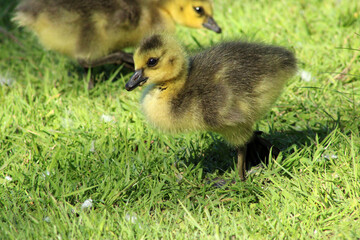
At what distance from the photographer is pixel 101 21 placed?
3.82 meters

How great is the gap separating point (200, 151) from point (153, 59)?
80 cm

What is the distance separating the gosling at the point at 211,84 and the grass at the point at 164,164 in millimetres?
367

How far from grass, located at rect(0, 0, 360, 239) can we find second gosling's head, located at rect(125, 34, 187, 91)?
1.87 ft

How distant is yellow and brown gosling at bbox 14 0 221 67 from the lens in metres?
3.77

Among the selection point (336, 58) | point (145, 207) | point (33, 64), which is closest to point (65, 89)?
point (33, 64)

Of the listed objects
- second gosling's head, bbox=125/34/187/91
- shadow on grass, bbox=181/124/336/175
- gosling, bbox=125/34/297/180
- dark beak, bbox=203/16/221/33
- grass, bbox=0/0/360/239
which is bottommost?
shadow on grass, bbox=181/124/336/175

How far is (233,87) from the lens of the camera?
2.54 m

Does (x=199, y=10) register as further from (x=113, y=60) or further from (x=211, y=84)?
(x=211, y=84)

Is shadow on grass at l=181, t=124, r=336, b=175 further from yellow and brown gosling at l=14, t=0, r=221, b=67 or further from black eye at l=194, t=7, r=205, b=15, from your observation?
black eye at l=194, t=7, r=205, b=15

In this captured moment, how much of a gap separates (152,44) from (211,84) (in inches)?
15.0

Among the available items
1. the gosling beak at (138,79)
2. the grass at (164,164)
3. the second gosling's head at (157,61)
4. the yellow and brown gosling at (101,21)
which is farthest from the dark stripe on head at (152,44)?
the yellow and brown gosling at (101,21)

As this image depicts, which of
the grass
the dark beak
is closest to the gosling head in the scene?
the dark beak

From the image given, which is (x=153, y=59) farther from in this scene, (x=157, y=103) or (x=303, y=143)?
(x=303, y=143)

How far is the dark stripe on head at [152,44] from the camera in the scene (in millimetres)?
2594
